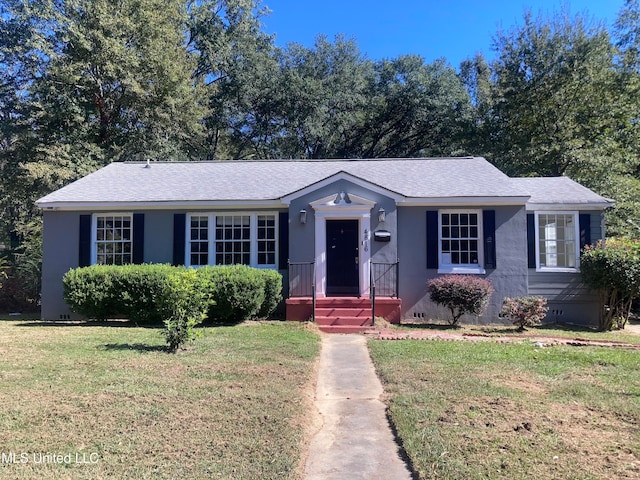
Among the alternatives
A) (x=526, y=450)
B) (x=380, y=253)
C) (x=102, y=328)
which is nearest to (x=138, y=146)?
(x=102, y=328)

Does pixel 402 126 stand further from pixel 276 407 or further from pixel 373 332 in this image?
pixel 276 407

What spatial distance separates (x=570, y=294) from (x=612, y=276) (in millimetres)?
1407

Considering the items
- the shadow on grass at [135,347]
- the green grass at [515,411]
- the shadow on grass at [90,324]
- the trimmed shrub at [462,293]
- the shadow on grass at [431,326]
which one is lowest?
the shadow on grass at [431,326]

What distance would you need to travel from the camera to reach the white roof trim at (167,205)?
12.1m

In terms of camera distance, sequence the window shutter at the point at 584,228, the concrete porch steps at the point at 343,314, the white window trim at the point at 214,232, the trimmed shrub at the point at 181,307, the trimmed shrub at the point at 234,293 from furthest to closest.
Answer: the white window trim at the point at 214,232 → the window shutter at the point at 584,228 → the concrete porch steps at the point at 343,314 → the trimmed shrub at the point at 234,293 → the trimmed shrub at the point at 181,307

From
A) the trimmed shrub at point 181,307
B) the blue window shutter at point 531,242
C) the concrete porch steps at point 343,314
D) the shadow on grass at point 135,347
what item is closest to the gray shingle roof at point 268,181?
the blue window shutter at point 531,242

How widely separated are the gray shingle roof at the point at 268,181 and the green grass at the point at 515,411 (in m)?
5.74

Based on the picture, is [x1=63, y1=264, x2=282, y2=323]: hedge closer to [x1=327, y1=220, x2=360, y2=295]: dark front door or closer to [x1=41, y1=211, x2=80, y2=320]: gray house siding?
[x1=41, y1=211, x2=80, y2=320]: gray house siding

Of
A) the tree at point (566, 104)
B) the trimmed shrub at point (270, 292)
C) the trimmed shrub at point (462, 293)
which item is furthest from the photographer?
the tree at point (566, 104)

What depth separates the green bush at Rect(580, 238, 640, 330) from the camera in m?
10.7

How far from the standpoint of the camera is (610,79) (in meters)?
19.5

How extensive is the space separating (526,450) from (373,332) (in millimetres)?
6309

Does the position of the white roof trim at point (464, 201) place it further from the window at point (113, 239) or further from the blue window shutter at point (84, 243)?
the blue window shutter at point (84, 243)

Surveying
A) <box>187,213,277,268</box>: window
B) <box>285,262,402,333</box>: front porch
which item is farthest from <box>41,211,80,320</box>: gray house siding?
<box>285,262,402,333</box>: front porch
